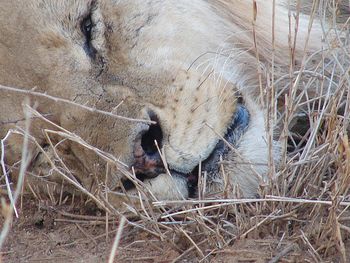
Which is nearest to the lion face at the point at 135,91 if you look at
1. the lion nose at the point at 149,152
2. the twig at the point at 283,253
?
the lion nose at the point at 149,152

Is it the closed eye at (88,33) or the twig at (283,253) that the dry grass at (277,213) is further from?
the closed eye at (88,33)

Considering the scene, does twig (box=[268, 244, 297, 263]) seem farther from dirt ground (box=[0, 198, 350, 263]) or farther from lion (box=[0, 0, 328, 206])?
lion (box=[0, 0, 328, 206])

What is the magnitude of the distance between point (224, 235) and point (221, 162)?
0.21 metres

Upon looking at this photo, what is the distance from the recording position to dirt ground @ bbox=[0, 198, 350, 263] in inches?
78.2

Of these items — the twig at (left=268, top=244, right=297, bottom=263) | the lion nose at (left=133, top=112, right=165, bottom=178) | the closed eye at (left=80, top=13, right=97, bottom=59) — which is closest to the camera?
the twig at (left=268, top=244, right=297, bottom=263)

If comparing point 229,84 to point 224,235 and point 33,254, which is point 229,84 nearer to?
point 224,235

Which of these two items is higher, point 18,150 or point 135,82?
point 135,82

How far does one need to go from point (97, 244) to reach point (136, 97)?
45 centimetres

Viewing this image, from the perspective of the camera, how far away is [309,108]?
97.5 inches

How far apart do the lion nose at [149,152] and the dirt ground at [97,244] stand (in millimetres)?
177

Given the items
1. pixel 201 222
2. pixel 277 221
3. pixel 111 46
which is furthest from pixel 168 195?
pixel 111 46

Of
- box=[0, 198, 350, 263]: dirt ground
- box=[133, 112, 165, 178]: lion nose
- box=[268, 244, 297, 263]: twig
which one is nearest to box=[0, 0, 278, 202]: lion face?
box=[133, 112, 165, 178]: lion nose

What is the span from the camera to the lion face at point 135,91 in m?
2.21

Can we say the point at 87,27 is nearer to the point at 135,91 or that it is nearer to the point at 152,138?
the point at 135,91
